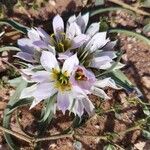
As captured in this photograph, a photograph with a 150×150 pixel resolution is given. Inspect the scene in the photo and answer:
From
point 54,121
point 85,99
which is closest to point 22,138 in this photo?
point 54,121

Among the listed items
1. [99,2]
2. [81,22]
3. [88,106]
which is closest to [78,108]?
[88,106]

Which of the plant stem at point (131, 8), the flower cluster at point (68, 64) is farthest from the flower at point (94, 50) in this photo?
the plant stem at point (131, 8)

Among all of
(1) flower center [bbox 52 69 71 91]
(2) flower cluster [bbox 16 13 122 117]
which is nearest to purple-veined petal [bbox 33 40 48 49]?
(2) flower cluster [bbox 16 13 122 117]

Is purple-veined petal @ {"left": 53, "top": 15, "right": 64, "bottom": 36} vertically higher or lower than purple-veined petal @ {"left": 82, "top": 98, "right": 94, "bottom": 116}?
higher

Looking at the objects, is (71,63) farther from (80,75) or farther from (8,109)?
(8,109)

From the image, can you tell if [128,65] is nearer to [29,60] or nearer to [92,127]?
[92,127]

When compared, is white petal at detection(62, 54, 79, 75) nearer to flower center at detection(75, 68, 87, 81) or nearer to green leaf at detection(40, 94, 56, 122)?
flower center at detection(75, 68, 87, 81)
